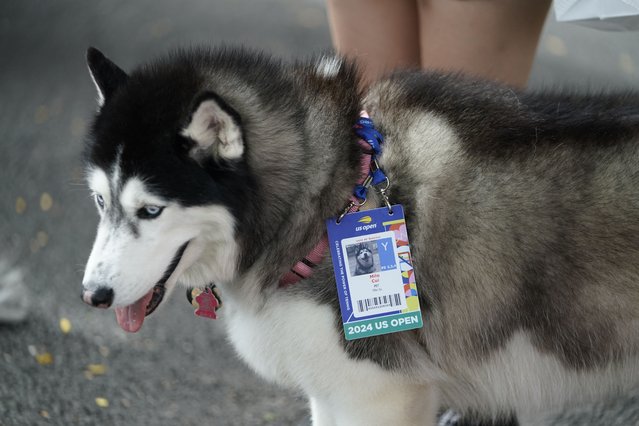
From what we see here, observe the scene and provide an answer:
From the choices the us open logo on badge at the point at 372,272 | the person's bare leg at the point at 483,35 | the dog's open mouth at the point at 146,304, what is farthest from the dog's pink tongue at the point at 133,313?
the person's bare leg at the point at 483,35

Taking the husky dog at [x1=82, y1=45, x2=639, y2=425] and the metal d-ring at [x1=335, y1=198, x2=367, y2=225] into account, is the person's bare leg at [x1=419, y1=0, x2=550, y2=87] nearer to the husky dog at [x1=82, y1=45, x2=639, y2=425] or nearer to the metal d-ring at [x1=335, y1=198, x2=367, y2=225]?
the husky dog at [x1=82, y1=45, x2=639, y2=425]

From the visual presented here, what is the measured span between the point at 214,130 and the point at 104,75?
17.8 inches

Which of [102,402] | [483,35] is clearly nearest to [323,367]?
[483,35]

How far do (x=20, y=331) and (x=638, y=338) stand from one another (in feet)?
9.18

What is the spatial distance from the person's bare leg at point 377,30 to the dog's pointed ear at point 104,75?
0.97 meters

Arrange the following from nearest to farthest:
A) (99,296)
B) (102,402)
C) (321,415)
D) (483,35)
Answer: (99,296) < (321,415) < (483,35) < (102,402)

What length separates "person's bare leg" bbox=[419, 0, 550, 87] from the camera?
2721 millimetres

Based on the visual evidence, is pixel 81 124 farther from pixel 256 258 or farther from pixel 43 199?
pixel 256 258

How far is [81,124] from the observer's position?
189 inches

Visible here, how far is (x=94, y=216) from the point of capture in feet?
14.4

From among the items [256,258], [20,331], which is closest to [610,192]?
[256,258]

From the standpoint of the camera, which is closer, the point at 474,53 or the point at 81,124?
the point at 474,53

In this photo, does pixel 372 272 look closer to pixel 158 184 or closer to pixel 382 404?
pixel 382 404

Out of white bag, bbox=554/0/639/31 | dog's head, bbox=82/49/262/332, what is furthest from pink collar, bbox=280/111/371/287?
white bag, bbox=554/0/639/31
